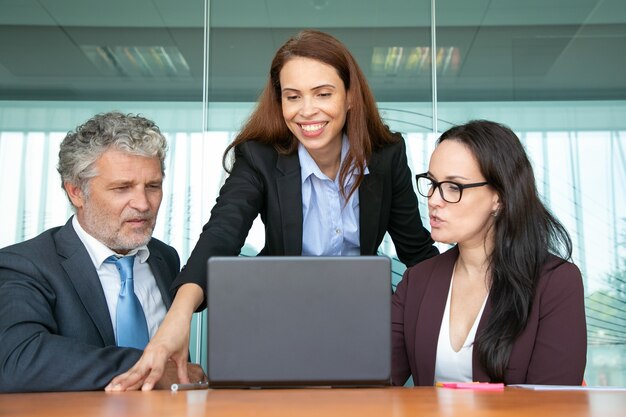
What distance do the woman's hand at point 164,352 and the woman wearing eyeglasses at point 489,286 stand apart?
70 cm

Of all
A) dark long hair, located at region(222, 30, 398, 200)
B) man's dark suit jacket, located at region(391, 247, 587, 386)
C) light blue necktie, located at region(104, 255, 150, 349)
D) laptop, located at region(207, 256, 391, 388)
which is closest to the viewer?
laptop, located at region(207, 256, 391, 388)

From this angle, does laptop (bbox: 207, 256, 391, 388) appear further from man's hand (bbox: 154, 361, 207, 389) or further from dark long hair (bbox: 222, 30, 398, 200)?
dark long hair (bbox: 222, 30, 398, 200)

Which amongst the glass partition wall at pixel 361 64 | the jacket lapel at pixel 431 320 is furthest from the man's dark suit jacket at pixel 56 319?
the glass partition wall at pixel 361 64

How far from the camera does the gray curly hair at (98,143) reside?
2479 millimetres

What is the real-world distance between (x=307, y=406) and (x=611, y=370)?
3.64 meters

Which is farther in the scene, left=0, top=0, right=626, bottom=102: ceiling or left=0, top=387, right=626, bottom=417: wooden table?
left=0, top=0, right=626, bottom=102: ceiling

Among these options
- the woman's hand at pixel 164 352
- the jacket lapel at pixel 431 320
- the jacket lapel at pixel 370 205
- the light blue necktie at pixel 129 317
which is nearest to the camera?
the woman's hand at pixel 164 352

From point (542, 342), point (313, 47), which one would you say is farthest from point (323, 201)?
point (542, 342)

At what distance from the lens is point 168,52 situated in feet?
16.2

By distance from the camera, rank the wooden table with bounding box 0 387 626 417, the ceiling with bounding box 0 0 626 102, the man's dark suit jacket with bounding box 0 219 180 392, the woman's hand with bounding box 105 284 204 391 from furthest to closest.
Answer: the ceiling with bounding box 0 0 626 102
the man's dark suit jacket with bounding box 0 219 180 392
the woman's hand with bounding box 105 284 204 391
the wooden table with bounding box 0 387 626 417

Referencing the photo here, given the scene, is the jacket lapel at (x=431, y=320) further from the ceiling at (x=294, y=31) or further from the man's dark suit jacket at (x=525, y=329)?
the ceiling at (x=294, y=31)

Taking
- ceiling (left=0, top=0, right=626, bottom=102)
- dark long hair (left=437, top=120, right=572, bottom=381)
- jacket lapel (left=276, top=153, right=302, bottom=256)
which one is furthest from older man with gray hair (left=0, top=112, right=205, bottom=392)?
ceiling (left=0, top=0, right=626, bottom=102)

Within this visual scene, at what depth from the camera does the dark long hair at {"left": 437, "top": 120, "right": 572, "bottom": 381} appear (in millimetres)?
2137

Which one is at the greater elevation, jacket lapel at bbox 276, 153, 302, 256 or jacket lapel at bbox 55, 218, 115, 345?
jacket lapel at bbox 276, 153, 302, 256
